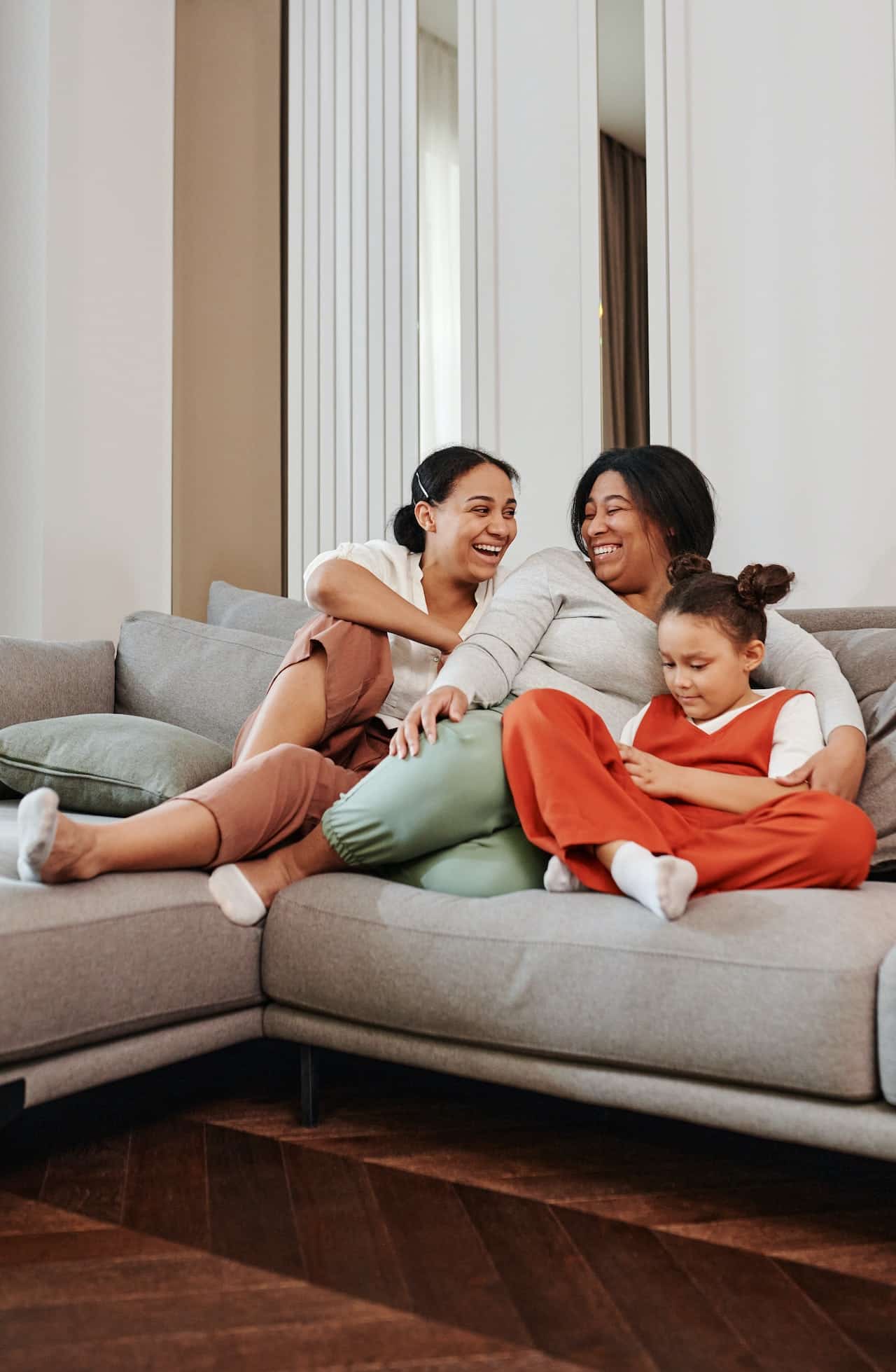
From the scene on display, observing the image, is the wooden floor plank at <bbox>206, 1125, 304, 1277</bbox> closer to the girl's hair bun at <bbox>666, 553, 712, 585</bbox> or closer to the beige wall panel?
the girl's hair bun at <bbox>666, 553, 712, 585</bbox>

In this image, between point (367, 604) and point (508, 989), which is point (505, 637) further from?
point (508, 989)

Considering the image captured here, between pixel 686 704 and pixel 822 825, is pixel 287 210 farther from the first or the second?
pixel 822 825

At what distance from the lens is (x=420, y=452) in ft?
11.9

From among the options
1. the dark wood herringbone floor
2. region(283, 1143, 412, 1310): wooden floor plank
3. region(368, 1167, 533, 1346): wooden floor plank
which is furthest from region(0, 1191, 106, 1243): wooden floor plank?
region(368, 1167, 533, 1346): wooden floor plank

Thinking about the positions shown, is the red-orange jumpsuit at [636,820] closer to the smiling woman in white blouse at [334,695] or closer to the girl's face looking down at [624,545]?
the smiling woman in white blouse at [334,695]

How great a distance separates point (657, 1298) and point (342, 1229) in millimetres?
377

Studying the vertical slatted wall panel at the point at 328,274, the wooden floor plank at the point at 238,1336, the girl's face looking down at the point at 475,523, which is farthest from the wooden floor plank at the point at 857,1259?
the vertical slatted wall panel at the point at 328,274

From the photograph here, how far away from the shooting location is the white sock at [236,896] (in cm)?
178

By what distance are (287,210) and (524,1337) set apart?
3614 mm

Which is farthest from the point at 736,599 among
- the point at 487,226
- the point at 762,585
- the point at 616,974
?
the point at 487,226

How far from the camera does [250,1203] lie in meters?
1.49

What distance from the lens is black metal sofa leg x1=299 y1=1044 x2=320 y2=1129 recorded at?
1.79 m

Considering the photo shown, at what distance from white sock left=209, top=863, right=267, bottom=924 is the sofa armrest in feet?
3.19

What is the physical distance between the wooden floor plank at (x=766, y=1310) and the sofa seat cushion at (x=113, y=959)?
2.34 ft
